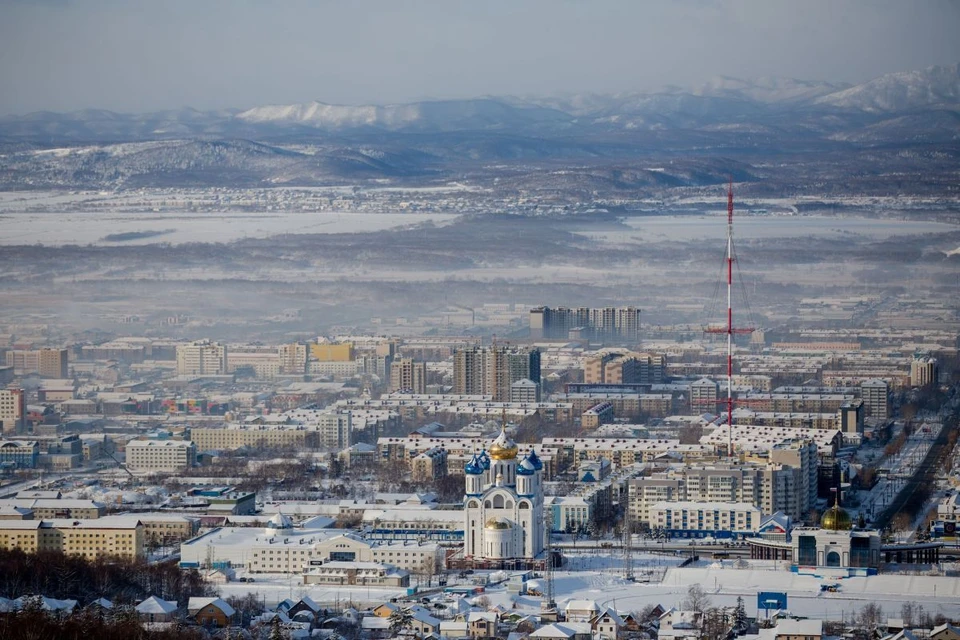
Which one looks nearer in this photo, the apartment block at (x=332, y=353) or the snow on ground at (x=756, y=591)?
the snow on ground at (x=756, y=591)

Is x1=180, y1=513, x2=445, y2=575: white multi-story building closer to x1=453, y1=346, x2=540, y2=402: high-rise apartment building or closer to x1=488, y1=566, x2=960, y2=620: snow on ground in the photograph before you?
x1=488, y1=566, x2=960, y2=620: snow on ground

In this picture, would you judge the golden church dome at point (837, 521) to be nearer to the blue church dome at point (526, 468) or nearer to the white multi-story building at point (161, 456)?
the blue church dome at point (526, 468)

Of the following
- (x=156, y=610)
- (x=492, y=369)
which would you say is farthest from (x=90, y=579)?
(x=492, y=369)

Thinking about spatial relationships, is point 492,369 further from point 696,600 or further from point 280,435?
point 696,600

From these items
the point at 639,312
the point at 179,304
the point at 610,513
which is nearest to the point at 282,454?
the point at 610,513

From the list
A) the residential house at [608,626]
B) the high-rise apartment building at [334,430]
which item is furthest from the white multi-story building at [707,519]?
the high-rise apartment building at [334,430]

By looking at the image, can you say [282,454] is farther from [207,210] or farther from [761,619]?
[207,210]

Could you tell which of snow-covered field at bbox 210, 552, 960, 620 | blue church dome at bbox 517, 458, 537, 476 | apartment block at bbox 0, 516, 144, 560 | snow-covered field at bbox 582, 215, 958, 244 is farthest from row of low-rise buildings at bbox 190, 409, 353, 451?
snow-covered field at bbox 582, 215, 958, 244
